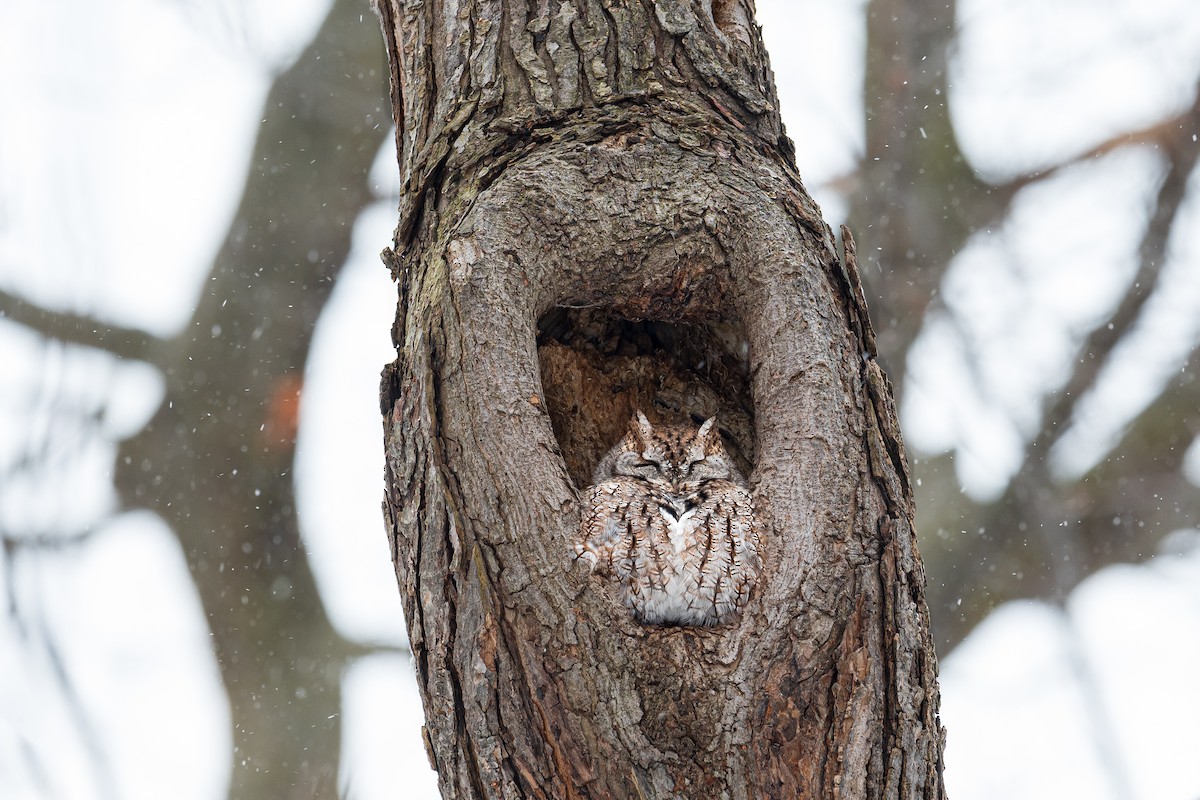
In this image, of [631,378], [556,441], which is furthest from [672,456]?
[556,441]

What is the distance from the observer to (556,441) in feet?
6.97

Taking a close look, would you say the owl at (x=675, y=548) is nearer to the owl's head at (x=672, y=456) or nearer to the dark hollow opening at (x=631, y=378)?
the owl's head at (x=672, y=456)

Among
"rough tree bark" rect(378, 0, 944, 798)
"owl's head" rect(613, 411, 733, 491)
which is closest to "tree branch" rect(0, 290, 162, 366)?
"rough tree bark" rect(378, 0, 944, 798)

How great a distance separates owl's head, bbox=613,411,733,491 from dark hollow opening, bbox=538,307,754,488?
0.39 ft

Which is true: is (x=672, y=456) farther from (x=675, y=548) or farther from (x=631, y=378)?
(x=675, y=548)

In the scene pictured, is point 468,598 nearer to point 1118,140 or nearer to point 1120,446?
point 1120,446

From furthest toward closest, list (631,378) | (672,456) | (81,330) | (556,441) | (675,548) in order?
(81,330), (631,378), (672,456), (675,548), (556,441)

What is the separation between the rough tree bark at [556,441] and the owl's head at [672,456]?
0.35 metres

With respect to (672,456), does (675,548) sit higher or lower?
lower

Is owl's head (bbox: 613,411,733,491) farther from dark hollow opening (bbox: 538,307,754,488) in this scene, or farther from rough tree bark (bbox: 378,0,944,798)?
rough tree bark (bbox: 378,0,944,798)

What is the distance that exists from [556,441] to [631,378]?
823 millimetres

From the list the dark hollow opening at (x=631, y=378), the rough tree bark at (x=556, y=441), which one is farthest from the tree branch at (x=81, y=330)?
the dark hollow opening at (x=631, y=378)

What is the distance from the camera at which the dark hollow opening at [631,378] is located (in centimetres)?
263

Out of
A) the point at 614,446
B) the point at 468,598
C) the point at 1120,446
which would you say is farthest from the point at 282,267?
the point at 1120,446
